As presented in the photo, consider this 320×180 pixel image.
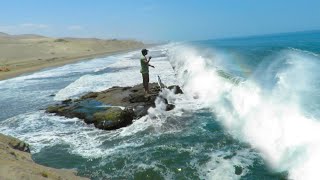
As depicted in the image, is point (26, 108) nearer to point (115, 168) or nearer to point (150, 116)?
point (150, 116)

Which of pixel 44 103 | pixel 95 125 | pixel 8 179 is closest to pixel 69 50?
pixel 44 103

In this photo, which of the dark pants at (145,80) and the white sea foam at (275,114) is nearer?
the white sea foam at (275,114)

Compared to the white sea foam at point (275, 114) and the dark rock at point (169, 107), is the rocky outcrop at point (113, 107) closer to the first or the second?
the dark rock at point (169, 107)

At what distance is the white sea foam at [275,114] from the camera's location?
8.69 m

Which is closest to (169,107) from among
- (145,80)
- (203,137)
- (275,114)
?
(145,80)

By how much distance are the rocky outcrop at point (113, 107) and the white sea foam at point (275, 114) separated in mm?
2241

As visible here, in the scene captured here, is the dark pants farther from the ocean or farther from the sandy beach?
the sandy beach

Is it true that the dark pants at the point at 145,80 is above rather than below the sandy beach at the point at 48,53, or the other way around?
above

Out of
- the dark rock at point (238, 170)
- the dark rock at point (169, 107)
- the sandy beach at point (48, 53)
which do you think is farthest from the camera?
the sandy beach at point (48, 53)

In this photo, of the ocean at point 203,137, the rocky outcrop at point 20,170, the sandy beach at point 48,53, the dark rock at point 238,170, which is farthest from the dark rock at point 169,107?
the sandy beach at point 48,53

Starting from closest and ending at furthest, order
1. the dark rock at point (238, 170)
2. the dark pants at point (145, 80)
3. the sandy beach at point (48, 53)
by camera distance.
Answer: the dark rock at point (238, 170) < the dark pants at point (145, 80) < the sandy beach at point (48, 53)

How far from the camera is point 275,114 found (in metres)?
11.6

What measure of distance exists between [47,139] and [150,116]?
356 centimetres

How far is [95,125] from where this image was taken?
44.4 ft
